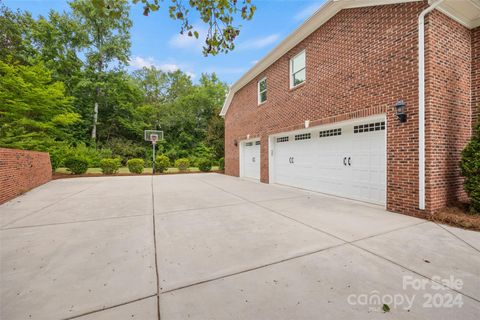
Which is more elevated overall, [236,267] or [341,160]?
[341,160]

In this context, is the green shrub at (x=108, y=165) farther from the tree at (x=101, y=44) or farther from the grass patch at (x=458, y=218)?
the grass patch at (x=458, y=218)

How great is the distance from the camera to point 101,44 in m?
22.4

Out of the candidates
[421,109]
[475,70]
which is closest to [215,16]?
[421,109]

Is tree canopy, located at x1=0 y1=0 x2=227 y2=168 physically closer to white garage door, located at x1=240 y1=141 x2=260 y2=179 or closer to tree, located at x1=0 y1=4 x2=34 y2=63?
tree, located at x1=0 y1=4 x2=34 y2=63

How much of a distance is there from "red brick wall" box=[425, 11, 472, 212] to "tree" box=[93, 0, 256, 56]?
13.6 ft

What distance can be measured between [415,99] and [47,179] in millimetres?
14577

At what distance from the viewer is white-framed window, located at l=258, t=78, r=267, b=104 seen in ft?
34.1

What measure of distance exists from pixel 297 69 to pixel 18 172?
1036 centimetres

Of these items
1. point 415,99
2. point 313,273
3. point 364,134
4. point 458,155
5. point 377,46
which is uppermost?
point 377,46

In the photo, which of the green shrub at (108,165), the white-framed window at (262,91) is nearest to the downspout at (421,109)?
the white-framed window at (262,91)

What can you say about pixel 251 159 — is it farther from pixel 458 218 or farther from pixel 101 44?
pixel 101 44

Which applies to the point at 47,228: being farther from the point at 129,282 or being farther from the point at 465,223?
the point at 465,223

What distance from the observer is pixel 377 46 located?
5363 millimetres

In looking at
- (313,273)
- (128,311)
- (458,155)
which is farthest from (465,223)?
(128,311)
